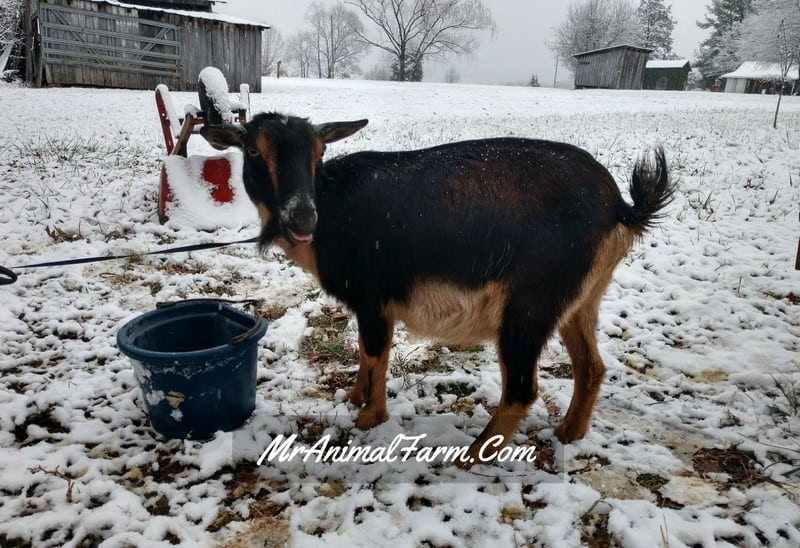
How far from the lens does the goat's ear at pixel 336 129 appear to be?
116 inches

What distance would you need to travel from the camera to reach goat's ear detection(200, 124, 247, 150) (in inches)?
107

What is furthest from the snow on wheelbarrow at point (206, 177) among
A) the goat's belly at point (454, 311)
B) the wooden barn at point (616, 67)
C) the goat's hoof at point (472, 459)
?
the wooden barn at point (616, 67)

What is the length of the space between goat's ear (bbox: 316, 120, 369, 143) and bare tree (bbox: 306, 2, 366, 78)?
49.2 meters

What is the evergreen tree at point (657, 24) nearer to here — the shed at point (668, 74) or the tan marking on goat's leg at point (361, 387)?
the shed at point (668, 74)

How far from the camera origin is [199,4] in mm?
22750

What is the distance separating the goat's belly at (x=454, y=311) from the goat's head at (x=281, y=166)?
28.6 inches

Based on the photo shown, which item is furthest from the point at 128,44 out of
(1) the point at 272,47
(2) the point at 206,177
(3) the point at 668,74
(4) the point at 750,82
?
(1) the point at 272,47

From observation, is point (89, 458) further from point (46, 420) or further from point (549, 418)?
point (549, 418)

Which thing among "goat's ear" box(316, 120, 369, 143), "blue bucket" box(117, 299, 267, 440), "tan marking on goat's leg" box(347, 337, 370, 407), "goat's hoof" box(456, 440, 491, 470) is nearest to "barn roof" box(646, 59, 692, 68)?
"goat's ear" box(316, 120, 369, 143)

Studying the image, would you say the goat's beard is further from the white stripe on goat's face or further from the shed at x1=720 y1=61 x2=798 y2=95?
the shed at x1=720 y1=61 x2=798 y2=95

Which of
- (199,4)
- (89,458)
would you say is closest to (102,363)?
(89,458)

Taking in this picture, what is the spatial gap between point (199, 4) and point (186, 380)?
25.9 metres

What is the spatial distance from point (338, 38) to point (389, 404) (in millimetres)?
57488

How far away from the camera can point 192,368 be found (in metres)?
2.65
